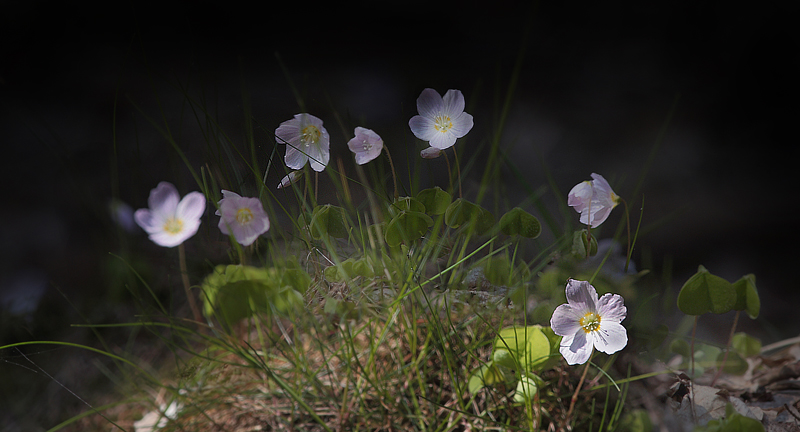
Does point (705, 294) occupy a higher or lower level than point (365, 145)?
lower

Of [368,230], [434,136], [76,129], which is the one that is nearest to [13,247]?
[76,129]

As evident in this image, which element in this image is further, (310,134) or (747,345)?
(747,345)

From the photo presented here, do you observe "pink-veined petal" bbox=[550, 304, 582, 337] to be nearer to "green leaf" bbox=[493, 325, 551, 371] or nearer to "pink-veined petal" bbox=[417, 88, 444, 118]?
"green leaf" bbox=[493, 325, 551, 371]

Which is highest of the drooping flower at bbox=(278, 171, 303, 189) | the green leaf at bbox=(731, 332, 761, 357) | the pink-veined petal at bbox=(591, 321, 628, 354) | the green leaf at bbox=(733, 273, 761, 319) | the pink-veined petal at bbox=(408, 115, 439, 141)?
the pink-veined petal at bbox=(408, 115, 439, 141)

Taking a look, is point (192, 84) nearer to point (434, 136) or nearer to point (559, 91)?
point (434, 136)

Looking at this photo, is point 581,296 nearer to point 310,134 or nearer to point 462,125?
point 462,125

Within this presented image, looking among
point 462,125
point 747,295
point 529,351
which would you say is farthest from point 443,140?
point 747,295

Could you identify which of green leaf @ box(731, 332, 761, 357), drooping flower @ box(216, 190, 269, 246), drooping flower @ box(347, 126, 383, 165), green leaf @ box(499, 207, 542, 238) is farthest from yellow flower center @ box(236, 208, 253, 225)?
green leaf @ box(731, 332, 761, 357)
